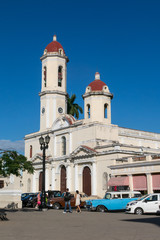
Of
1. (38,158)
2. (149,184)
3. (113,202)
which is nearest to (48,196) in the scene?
(149,184)

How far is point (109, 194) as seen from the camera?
23344mm

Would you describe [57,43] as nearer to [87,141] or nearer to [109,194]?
[87,141]

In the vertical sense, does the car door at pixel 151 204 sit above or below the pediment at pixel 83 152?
below

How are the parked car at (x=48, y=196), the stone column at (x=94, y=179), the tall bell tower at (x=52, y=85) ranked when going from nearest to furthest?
the parked car at (x=48, y=196), the stone column at (x=94, y=179), the tall bell tower at (x=52, y=85)

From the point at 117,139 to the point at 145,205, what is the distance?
21056mm

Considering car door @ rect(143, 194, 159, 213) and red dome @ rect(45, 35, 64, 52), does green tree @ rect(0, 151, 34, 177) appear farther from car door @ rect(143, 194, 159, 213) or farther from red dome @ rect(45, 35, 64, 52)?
red dome @ rect(45, 35, 64, 52)

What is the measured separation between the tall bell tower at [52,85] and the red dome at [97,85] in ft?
24.4

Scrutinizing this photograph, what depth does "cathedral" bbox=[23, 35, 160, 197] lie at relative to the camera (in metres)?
31.2

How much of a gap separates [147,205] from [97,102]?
21.9 metres

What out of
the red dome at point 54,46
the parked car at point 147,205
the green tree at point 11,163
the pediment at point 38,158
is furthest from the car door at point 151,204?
the red dome at point 54,46

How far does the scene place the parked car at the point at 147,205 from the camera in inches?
784

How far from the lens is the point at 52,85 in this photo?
4769cm

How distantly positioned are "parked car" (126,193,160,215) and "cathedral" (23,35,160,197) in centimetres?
850

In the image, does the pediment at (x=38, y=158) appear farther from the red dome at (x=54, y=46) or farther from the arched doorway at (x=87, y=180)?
the red dome at (x=54, y=46)
